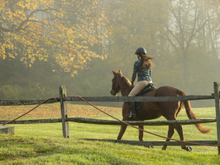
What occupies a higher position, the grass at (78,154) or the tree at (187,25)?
the tree at (187,25)

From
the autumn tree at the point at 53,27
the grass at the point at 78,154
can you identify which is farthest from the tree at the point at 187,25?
the grass at the point at 78,154

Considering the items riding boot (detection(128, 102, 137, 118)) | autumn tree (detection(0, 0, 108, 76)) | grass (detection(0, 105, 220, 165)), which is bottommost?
grass (detection(0, 105, 220, 165))

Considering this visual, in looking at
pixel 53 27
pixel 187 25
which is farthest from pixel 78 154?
pixel 187 25

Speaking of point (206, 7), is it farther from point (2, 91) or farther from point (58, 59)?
point (2, 91)

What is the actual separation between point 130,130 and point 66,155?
28.3 feet

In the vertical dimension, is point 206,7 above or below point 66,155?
above

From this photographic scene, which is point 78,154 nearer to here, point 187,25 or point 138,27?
point 138,27

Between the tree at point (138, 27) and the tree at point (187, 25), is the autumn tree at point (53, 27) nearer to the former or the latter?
the tree at point (138, 27)

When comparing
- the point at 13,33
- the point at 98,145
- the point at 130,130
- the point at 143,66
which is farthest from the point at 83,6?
the point at 98,145

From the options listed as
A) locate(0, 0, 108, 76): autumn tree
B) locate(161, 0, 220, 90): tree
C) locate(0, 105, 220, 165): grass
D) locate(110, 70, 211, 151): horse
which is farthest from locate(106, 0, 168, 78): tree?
locate(0, 105, 220, 165): grass

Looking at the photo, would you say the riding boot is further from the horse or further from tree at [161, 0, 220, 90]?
tree at [161, 0, 220, 90]

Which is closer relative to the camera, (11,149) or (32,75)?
(11,149)

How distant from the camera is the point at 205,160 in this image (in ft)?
19.6

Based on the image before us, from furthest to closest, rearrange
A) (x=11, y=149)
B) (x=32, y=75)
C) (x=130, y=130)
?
1. (x=32, y=75)
2. (x=130, y=130)
3. (x=11, y=149)
